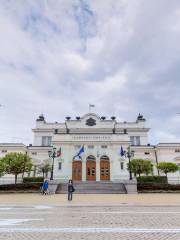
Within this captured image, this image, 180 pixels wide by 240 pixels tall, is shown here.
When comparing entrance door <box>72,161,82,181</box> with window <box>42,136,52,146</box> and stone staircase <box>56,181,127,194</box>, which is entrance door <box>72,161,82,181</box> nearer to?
stone staircase <box>56,181,127,194</box>

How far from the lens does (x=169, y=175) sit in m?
38.2

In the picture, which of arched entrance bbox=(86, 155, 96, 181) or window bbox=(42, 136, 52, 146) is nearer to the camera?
arched entrance bbox=(86, 155, 96, 181)

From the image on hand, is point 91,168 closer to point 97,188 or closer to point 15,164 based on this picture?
point 97,188

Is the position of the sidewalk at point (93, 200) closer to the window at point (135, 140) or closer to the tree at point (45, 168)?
the tree at point (45, 168)

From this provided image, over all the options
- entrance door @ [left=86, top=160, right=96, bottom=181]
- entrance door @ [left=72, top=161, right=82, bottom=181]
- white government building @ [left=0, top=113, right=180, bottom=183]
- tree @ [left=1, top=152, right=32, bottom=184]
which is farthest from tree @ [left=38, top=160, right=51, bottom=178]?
entrance door @ [left=86, top=160, right=96, bottom=181]

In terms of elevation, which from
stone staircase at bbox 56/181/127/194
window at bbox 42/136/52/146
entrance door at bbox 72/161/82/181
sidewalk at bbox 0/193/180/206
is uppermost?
window at bbox 42/136/52/146

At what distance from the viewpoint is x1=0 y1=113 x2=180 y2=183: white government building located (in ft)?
119

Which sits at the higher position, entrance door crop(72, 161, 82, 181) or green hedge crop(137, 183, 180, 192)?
entrance door crop(72, 161, 82, 181)

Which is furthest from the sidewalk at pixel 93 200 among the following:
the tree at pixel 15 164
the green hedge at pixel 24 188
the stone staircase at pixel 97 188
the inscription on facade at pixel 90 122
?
the inscription on facade at pixel 90 122

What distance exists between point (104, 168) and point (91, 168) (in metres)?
2.17

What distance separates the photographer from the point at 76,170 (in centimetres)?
3656

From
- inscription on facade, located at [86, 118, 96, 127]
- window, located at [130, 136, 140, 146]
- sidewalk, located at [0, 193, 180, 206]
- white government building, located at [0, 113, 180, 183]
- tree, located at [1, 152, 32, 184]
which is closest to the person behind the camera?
sidewalk, located at [0, 193, 180, 206]

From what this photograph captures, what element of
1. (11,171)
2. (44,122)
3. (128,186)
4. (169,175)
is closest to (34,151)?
(44,122)

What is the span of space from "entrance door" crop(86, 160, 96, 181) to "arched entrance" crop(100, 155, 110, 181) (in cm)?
117
